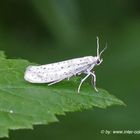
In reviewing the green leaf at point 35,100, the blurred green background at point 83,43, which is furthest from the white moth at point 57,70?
the blurred green background at point 83,43

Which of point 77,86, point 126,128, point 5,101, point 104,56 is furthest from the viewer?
point 104,56

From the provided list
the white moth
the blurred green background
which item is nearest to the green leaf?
the white moth

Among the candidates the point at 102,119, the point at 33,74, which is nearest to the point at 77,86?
the point at 33,74

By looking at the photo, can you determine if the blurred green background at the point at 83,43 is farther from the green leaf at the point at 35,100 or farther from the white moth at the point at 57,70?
the green leaf at the point at 35,100

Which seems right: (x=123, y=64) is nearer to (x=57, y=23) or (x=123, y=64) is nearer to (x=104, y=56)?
(x=104, y=56)

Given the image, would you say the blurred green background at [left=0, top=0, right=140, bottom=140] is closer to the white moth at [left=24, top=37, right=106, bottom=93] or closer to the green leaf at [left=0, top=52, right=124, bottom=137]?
the white moth at [left=24, top=37, right=106, bottom=93]

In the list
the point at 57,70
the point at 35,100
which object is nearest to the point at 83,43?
the point at 57,70
